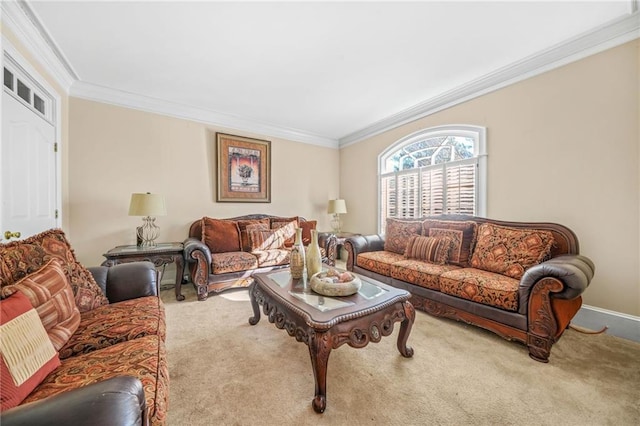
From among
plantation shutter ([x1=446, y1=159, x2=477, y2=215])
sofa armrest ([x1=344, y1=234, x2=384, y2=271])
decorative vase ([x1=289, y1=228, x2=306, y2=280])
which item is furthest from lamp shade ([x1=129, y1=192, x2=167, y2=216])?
plantation shutter ([x1=446, y1=159, x2=477, y2=215])

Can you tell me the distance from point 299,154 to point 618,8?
3.99 metres

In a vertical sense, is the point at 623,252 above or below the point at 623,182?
below

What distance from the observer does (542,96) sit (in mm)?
2518

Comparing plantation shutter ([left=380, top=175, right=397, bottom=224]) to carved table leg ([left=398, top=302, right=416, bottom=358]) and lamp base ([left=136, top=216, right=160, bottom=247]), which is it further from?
lamp base ([left=136, top=216, right=160, bottom=247])

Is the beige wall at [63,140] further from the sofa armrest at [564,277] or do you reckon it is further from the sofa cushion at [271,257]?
the sofa armrest at [564,277]

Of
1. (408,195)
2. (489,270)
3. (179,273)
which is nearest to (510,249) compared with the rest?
(489,270)

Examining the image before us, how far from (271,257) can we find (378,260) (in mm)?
1449

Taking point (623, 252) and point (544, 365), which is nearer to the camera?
point (544, 365)

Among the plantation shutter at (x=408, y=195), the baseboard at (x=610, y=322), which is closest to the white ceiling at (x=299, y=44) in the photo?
the plantation shutter at (x=408, y=195)

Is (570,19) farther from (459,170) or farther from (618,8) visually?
(459,170)

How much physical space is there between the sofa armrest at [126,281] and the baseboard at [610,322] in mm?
3631

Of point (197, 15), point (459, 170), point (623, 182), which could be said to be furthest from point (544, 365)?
point (197, 15)

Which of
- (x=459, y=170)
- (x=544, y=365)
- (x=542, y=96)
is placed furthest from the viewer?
(x=459, y=170)

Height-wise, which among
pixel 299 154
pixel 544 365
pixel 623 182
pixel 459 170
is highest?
pixel 299 154
